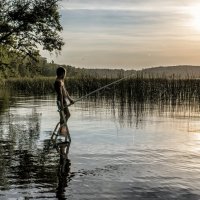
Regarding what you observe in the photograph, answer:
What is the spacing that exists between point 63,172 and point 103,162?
1.66 m

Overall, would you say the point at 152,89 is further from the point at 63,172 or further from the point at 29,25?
the point at 63,172

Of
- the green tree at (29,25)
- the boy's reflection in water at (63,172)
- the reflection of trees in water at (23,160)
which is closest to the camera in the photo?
the boy's reflection in water at (63,172)

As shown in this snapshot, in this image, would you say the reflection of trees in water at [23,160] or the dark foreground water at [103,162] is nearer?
the dark foreground water at [103,162]

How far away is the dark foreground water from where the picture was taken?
970cm

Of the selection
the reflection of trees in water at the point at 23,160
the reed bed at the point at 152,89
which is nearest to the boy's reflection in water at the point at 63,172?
the reflection of trees in water at the point at 23,160

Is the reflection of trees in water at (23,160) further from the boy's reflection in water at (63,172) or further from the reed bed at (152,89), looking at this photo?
the reed bed at (152,89)

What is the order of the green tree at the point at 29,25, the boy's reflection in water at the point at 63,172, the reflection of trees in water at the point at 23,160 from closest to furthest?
the boy's reflection in water at the point at 63,172
the reflection of trees in water at the point at 23,160
the green tree at the point at 29,25

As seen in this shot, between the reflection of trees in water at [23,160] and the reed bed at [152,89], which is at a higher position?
the reed bed at [152,89]

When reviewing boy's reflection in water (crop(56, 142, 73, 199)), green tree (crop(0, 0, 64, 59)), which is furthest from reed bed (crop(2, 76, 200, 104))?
boy's reflection in water (crop(56, 142, 73, 199))

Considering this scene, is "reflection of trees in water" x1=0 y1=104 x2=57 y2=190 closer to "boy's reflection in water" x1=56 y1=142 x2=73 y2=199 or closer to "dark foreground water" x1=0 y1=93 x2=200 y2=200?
"dark foreground water" x1=0 y1=93 x2=200 y2=200

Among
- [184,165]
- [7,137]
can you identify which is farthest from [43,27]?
[184,165]

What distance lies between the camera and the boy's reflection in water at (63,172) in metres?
9.64

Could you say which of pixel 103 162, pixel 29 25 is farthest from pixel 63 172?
pixel 29 25

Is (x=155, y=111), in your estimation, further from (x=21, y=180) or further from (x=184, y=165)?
(x=21, y=180)
